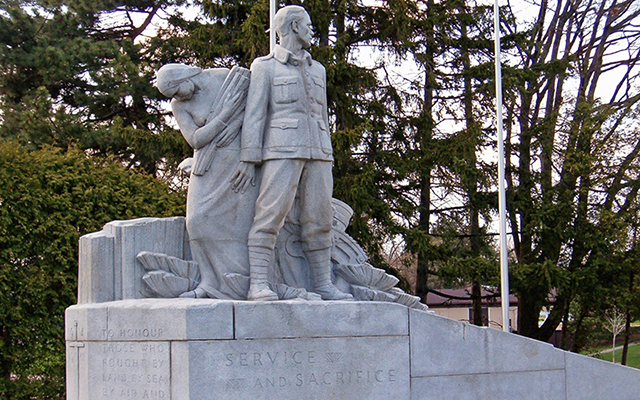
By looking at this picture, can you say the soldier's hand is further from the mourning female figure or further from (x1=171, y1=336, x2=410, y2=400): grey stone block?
(x1=171, y1=336, x2=410, y2=400): grey stone block

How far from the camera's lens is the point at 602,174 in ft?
59.6

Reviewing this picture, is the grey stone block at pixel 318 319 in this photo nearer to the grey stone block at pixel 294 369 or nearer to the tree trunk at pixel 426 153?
the grey stone block at pixel 294 369

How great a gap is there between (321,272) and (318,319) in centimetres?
96

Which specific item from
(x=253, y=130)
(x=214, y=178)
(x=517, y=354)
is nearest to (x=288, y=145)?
(x=253, y=130)

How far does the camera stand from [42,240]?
11.0m

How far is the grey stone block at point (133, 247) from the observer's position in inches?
260

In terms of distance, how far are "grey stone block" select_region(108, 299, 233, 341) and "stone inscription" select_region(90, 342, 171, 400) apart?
0.28 feet

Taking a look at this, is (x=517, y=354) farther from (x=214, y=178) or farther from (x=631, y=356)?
(x=631, y=356)

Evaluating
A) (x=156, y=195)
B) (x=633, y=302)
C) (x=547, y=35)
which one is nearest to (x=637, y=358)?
(x=633, y=302)

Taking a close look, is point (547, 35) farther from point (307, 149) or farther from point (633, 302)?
point (307, 149)

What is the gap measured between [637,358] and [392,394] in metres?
20.8

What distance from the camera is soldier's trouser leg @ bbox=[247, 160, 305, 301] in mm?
6734

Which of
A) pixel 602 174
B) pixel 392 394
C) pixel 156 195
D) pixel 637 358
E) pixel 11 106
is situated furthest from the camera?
pixel 637 358

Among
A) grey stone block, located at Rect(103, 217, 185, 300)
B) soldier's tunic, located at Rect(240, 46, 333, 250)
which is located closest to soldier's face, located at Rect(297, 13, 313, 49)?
soldier's tunic, located at Rect(240, 46, 333, 250)
